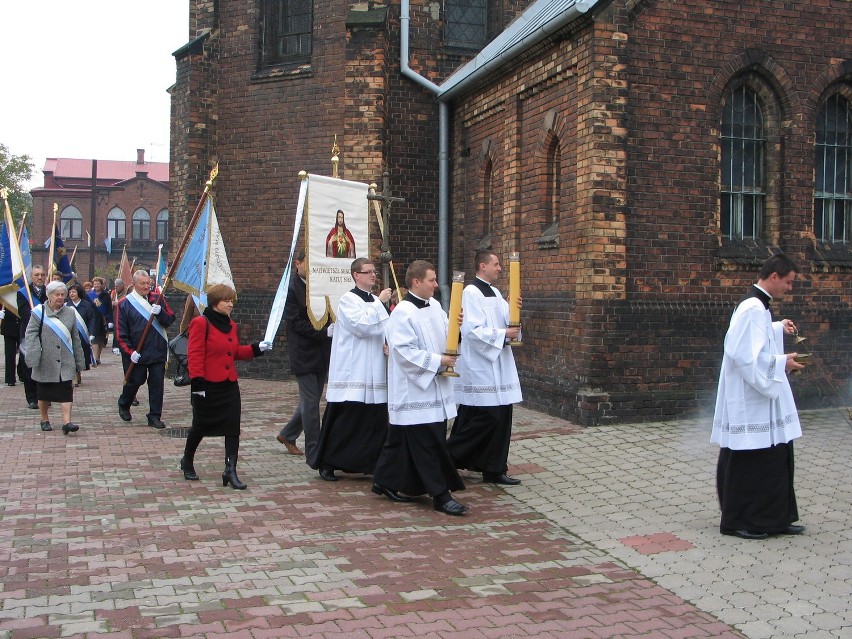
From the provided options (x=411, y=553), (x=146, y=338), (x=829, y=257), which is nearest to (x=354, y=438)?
(x=411, y=553)

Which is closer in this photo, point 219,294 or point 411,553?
point 411,553

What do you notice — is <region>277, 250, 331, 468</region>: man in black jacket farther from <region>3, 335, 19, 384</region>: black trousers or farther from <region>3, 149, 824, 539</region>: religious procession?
<region>3, 335, 19, 384</region>: black trousers

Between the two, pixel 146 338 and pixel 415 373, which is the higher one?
pixel 146 338

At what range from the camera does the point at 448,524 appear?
291 inches

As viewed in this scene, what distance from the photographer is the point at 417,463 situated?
782 cm

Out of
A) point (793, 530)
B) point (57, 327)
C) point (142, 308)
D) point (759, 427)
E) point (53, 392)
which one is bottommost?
point (793, 530)

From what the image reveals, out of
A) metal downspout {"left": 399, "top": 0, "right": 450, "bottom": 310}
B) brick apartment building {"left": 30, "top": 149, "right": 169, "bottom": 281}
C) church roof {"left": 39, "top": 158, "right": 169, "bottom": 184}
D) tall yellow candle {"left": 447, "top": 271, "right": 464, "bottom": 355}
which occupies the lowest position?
tall yellow candle {"left": 447, "top": 271, "right": 464, "bottom": 355}

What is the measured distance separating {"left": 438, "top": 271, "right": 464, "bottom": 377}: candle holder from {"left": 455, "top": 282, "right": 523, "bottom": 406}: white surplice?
105 centimetres

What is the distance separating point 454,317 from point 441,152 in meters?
10.0

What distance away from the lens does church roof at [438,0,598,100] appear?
11891 millimetres

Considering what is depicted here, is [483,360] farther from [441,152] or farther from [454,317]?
[441,152]

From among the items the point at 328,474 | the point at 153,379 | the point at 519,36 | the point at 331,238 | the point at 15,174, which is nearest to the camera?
the point at 328,474

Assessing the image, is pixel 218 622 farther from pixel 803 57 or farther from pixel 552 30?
pixel 803 57

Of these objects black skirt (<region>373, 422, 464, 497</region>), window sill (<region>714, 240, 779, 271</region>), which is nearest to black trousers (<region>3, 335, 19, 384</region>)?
black skirt (<region>373, 422, 464, 497</region>)
